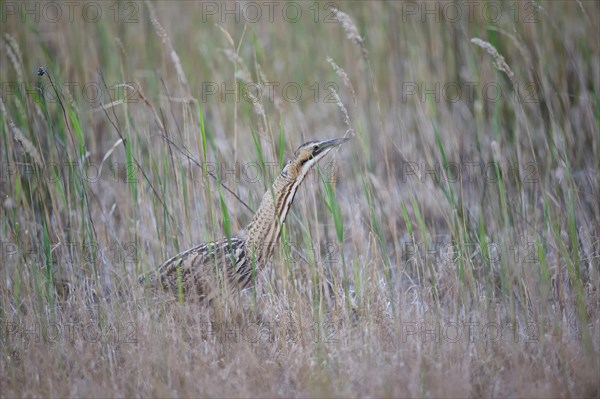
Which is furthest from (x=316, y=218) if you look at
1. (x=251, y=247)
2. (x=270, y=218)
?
(x=251, y=247)

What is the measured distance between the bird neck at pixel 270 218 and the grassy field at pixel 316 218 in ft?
0.24

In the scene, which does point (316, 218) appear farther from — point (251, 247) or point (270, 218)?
point (251, 247)

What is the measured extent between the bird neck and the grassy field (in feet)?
0.24

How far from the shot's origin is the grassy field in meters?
3.08

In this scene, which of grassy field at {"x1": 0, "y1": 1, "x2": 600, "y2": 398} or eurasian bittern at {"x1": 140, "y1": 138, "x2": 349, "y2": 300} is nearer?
grassy field at {"x1": 0, "y1": 1, "x2": 600, "y2": 398}

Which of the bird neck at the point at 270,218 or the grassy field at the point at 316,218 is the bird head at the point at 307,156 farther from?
the grassy field at the point at 316,218

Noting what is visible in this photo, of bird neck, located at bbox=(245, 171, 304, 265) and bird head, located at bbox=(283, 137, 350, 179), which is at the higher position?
bird head, located at bbox=(283, 137, 350, 179)

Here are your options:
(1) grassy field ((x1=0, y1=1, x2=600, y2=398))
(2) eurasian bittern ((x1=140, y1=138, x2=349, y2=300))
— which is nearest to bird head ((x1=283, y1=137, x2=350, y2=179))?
(2) eurasian bittern ((x1=140, y1=138, x2=349, y2=300))

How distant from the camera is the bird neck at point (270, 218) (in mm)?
3717

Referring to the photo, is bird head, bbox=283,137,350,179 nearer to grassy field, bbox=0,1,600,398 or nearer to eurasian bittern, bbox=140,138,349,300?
eurasian bittern, bbox=140,138,349,300

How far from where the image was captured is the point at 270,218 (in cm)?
A: 372

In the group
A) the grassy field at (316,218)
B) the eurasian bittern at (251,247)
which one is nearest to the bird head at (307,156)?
the eurasian bittern at (251,247)

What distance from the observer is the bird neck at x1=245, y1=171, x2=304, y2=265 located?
146 inches

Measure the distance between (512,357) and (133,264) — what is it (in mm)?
1967
